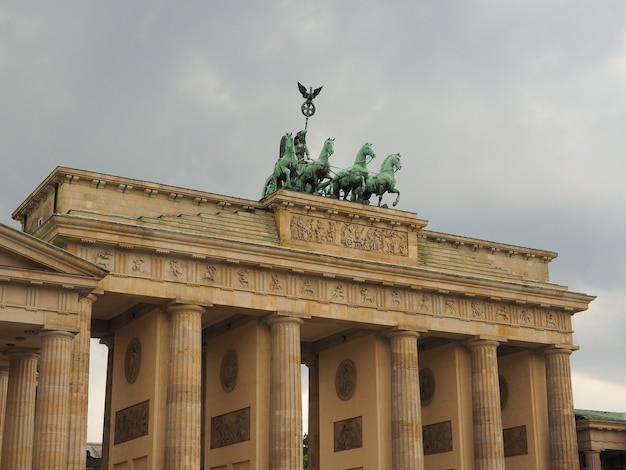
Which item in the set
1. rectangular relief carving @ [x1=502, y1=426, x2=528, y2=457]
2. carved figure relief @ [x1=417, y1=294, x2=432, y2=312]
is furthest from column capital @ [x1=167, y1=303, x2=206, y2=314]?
rectangular relief carving @ [x1=502, y1=426, x2=528, y2=457]

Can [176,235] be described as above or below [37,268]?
above

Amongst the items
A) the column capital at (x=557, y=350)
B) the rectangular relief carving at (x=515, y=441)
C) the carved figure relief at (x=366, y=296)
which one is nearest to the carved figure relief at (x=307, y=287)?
the carved figure relief at (x=366, y=296)

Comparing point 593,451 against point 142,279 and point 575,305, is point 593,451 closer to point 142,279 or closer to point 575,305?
point 575,305

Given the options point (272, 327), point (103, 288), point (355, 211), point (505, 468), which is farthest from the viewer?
point (505, 468)

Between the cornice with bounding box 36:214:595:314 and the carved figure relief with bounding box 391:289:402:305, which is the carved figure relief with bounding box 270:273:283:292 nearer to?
the cornice with bounding box 36:214:595:314

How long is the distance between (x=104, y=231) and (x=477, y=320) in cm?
1896

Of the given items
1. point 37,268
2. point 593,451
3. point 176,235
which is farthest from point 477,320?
point 37,268

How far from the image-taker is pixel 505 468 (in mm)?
52375

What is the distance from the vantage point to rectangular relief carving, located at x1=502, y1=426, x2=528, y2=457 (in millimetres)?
51938

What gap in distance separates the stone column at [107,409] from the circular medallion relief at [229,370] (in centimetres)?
510

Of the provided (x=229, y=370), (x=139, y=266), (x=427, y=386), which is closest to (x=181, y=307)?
(x=139, y=266)

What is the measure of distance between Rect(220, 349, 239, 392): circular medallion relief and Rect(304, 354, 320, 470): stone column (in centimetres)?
705

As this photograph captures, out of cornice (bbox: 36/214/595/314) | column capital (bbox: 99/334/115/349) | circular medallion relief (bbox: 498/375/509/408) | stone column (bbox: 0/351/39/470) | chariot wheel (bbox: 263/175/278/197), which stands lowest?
stone column (bbox: 0/351/39/470)

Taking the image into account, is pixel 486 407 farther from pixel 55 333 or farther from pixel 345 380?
pixel 55 333
